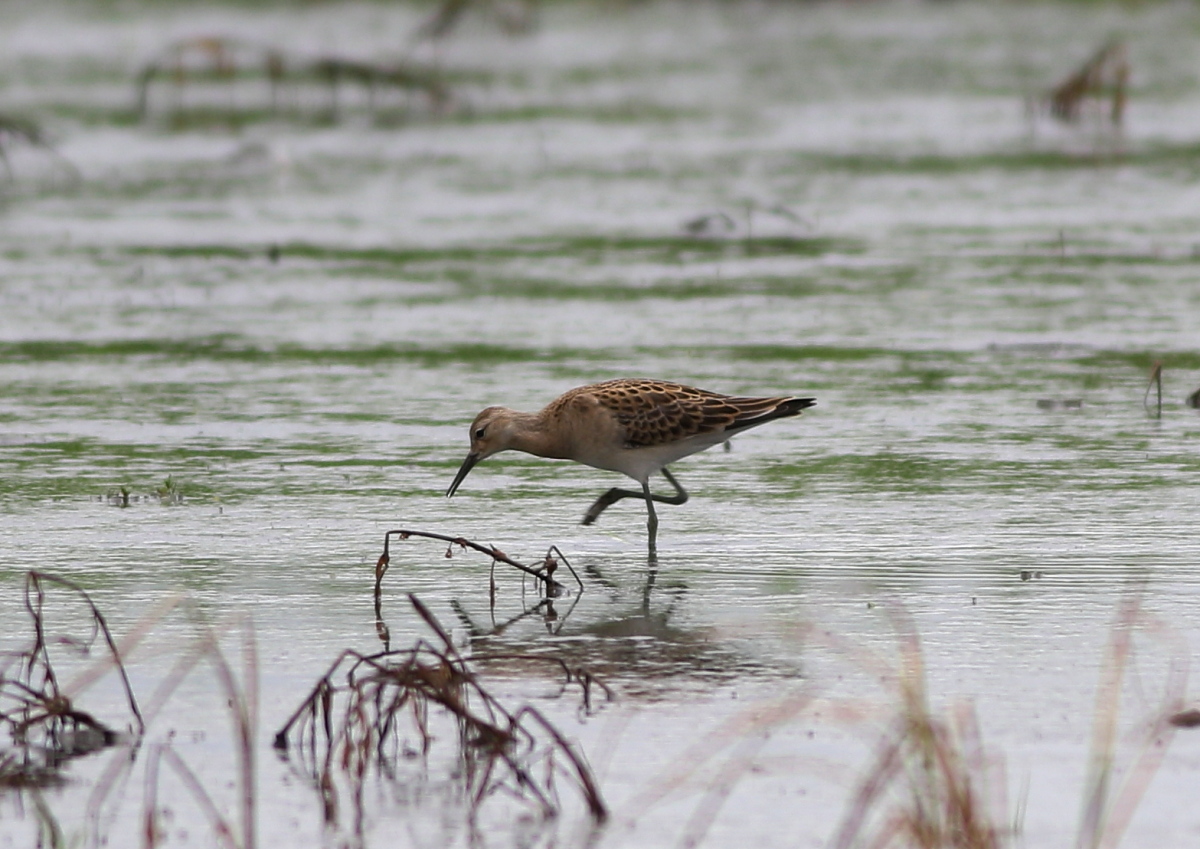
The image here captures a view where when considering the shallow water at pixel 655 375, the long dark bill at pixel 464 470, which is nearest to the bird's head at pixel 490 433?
the long dark bill at pixel 464 470

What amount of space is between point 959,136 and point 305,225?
905 centimetres

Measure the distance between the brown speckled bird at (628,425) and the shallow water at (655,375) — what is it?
Result: 33cm

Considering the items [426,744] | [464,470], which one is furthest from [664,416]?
[426,744]

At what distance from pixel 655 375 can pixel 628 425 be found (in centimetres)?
339

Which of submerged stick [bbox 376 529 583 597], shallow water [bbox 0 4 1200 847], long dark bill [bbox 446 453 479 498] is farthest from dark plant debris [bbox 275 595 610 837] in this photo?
long dark bill [bbox 446 453 479 498]

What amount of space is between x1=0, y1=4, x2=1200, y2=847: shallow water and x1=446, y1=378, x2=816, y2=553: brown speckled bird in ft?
1.08

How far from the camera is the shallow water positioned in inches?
272

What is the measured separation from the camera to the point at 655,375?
1312cm

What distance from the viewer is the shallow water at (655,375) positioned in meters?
6.91

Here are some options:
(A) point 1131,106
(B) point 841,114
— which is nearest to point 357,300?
(B) point 841,114

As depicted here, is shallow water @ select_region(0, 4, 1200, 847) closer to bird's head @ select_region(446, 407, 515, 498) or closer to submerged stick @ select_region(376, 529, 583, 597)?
submerged stick @ select_region(376, 529, 583, 597)

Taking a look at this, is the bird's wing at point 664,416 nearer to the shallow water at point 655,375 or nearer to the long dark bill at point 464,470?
the shallow water at point 655,375

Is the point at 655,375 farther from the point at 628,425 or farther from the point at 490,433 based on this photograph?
the point at 628,425

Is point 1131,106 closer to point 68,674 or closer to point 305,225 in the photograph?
point 305,225
